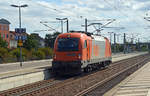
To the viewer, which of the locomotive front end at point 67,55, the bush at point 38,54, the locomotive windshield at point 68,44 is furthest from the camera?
the bush at point 38,54

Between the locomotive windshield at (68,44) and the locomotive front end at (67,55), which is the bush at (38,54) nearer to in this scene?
the locomotive front end at (67,55)

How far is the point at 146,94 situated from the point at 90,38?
41.8ft

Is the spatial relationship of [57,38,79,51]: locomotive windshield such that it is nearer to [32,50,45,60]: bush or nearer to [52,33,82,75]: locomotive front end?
[52,33,82,75]: locomotive front end

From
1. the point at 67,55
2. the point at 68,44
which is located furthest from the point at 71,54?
the point at 68,44

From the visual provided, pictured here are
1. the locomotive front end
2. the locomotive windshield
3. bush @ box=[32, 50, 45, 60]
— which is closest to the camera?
the locomotive front end

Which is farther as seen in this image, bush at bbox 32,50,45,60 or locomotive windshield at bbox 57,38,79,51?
bush at bbox 32,50,45,60

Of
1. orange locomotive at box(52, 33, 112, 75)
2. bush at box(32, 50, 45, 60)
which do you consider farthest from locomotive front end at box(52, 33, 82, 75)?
bush at box(32, 50, 45, 60)

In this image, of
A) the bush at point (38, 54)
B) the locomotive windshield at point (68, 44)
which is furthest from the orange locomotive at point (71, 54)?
the bush at point (38, 54)

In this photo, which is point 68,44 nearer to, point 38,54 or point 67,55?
point 67,55

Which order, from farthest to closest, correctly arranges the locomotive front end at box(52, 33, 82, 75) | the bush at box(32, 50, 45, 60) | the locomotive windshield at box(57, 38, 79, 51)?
the bush at box(32, 50, 45, 60)
the locomotive windshield at box(57, 38, 79, 51)
the locomotive front end at box(52, 33, 82, 75)

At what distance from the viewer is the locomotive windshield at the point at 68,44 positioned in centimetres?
2339

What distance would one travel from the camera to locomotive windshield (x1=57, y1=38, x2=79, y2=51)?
23.4 m

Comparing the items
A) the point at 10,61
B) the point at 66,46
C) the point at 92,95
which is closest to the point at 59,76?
the point at 66,46

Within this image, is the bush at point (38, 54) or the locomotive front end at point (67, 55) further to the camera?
the bush at point (38, 54)
